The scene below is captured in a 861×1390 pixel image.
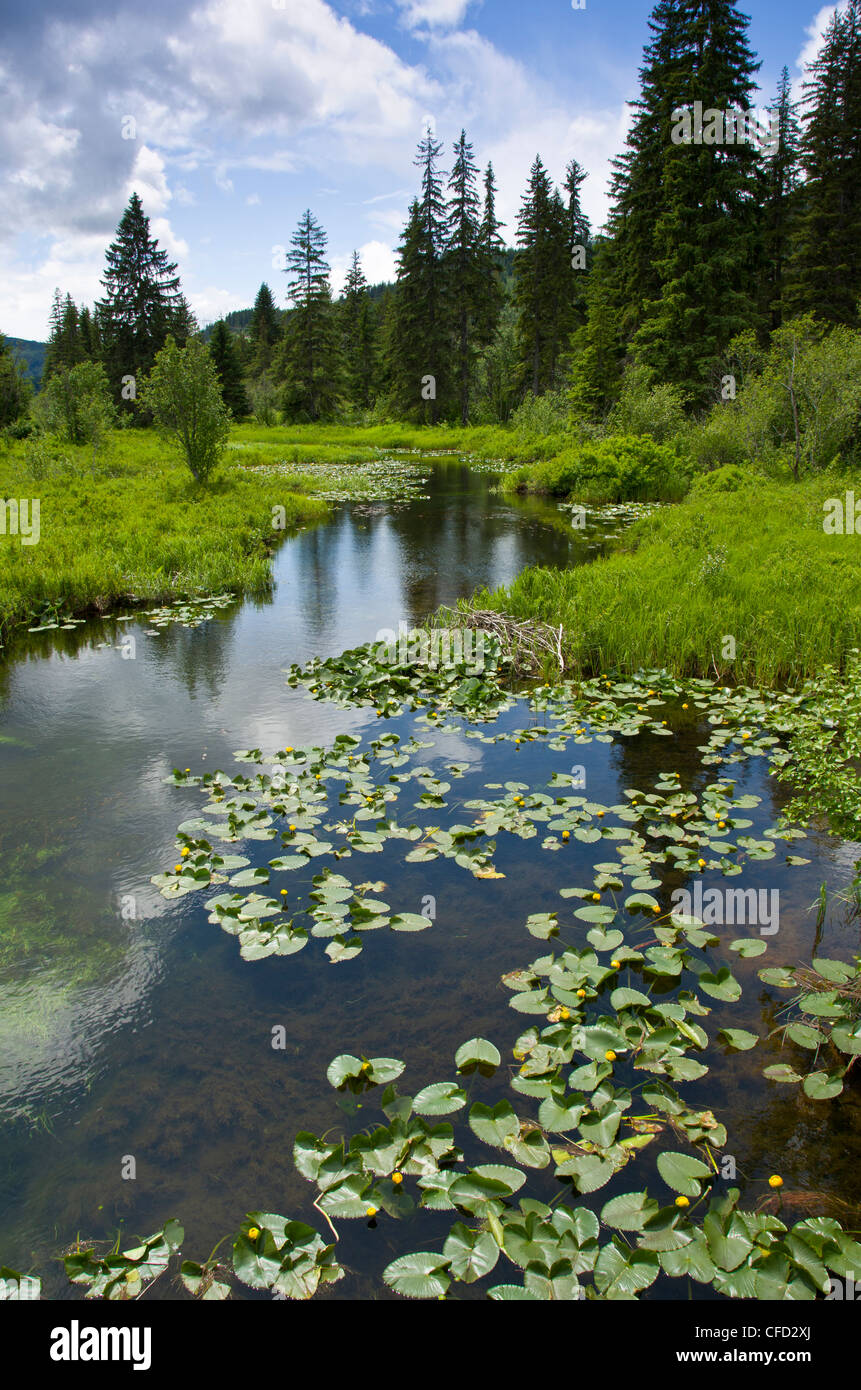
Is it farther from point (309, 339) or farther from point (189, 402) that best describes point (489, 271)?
point (189, 402)

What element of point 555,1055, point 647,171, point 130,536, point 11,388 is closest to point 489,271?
point 647,171

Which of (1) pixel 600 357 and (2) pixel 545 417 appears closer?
(2) pixel 545 417

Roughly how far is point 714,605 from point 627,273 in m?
35.1

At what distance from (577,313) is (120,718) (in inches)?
2069

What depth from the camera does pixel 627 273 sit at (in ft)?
122

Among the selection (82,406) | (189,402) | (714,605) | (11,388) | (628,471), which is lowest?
(714,605)

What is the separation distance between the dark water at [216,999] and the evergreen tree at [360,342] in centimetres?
6641

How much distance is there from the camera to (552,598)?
1038 centimetres

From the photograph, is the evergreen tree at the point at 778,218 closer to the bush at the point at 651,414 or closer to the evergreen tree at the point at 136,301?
the bush at the point at 651,414

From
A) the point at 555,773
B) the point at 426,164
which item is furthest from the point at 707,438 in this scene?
the point at 426,164

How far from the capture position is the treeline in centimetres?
2925

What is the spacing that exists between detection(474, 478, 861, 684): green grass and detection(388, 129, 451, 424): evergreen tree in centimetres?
4475

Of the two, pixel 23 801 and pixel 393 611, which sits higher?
pixel 393 611
